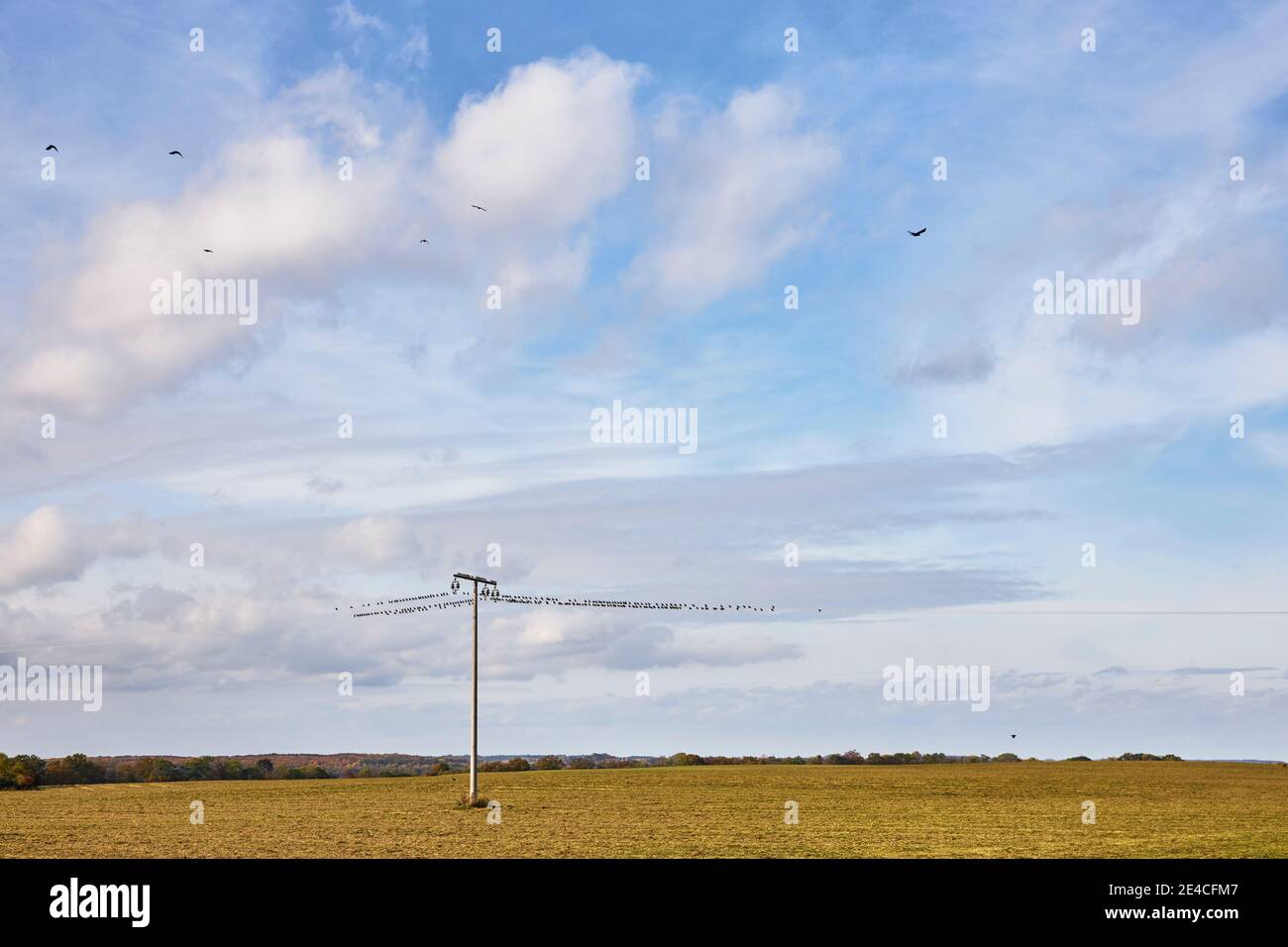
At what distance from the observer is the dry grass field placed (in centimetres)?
4288

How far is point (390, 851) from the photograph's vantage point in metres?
41.3

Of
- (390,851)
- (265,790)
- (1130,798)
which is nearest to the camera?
(390,851)

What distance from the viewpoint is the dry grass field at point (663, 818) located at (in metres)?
42.9

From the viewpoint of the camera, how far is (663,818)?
194 feet
